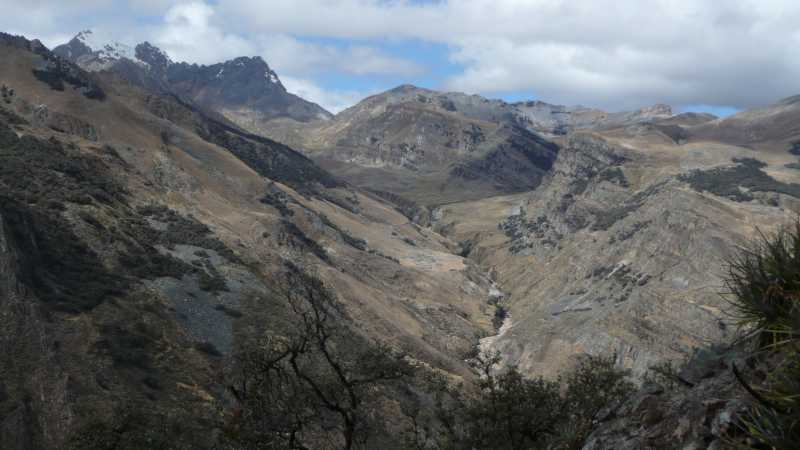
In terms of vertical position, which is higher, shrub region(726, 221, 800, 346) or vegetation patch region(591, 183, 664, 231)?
shrub region(726, 221, 800, 346)

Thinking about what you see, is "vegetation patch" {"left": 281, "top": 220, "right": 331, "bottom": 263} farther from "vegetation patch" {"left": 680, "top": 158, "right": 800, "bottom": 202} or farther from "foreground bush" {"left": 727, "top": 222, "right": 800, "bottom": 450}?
"vegetation patch" {"left": 680, "top": 158, "right": 800, "bottom": 202}

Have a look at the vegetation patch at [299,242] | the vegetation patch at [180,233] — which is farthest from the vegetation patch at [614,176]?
the vegetation patch at [180,233]

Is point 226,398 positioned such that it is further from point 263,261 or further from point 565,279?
point 565,279

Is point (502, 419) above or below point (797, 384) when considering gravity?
below

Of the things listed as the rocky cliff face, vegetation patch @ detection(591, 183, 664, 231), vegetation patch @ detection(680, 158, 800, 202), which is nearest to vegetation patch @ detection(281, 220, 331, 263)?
the rocky cliff face

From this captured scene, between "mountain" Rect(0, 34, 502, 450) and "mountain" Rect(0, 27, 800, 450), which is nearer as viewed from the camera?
"mountain" Rect(0, 27, 800, 450)

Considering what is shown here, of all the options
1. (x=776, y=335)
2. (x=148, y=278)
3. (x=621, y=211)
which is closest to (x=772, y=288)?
(x=776, y=335)

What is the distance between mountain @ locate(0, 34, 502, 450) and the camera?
3338cm

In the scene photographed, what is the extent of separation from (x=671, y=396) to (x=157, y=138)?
363ft

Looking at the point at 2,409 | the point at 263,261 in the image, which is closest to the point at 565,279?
the point at 263,261

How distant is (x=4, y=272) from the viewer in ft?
134

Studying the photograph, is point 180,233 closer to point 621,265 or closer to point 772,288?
point 772,288

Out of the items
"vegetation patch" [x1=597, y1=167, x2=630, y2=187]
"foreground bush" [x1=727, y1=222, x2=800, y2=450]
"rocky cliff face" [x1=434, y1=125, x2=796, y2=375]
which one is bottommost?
"rocky cliff face" [x1=434, y1=125, x2=796, y2=375]

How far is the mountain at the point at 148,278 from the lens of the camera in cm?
3338
